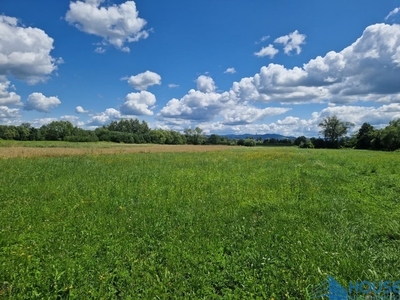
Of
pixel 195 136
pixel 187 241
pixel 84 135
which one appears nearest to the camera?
pixel 187 241

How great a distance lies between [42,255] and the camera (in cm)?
512

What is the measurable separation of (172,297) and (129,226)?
9.41ft

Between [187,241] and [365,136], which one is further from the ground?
[365,136]

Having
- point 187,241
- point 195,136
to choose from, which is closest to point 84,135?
point 195,136

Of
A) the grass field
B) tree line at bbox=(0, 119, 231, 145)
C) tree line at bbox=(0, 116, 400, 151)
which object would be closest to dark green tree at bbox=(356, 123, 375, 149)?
tree line at bbox=(0, 116, 400, 151)

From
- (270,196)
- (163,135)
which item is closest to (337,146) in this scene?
(163,135)

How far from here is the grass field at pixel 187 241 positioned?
4.34m

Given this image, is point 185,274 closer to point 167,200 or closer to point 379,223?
point 167,200

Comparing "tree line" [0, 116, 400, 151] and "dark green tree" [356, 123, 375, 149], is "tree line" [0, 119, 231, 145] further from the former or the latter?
"dark green tree" [356, 123, 375, 149]

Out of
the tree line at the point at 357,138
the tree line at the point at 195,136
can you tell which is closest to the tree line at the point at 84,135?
the tree line at the point at 195,136

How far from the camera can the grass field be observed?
14.2 ft

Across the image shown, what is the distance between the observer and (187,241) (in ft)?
19.2

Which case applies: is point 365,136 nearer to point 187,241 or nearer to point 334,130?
point 334,130

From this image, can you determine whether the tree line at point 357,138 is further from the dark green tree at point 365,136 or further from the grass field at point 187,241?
the grass field at point 187,241
